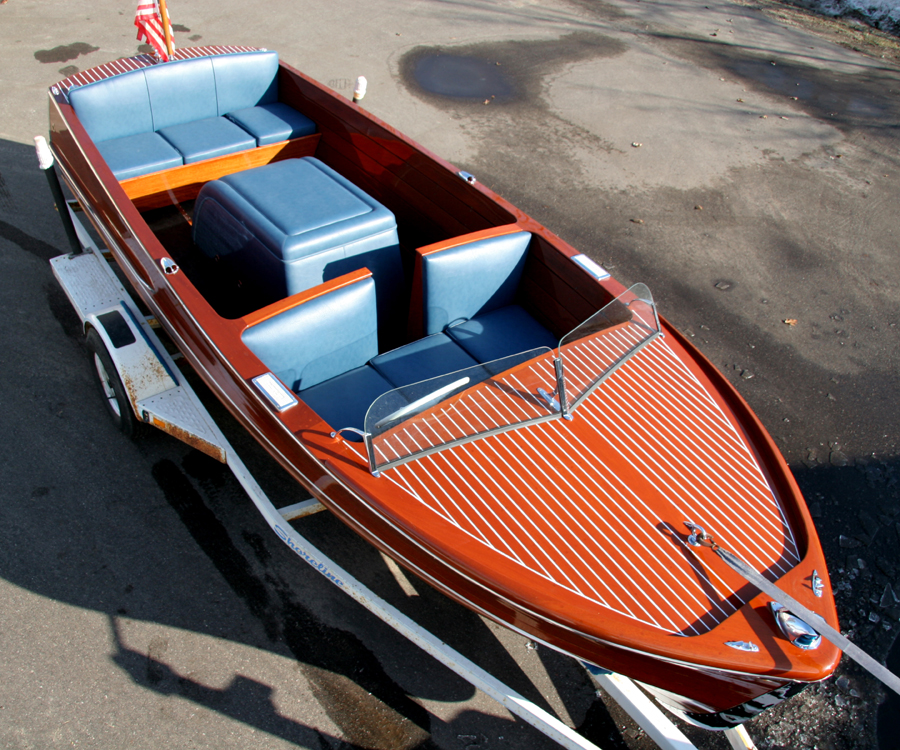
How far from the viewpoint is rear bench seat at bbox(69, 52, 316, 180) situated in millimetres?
3859

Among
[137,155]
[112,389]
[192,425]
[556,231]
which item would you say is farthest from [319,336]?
[556,231]

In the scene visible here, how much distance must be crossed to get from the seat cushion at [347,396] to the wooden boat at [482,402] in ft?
0.03

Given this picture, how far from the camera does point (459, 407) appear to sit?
2.39 meters

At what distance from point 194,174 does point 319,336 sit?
2027 mm

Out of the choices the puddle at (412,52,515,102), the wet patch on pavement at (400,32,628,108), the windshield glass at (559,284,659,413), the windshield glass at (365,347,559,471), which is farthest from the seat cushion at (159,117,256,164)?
the puddle at (412,52,515,102)

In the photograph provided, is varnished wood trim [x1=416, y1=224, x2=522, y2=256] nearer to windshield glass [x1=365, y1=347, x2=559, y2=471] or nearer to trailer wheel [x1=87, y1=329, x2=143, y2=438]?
windshield glass [x1=365, y1=347, x2=559, y2=471]

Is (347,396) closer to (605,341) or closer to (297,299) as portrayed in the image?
(297,299)

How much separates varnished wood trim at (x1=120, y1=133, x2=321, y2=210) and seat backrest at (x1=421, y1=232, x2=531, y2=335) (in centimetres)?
196

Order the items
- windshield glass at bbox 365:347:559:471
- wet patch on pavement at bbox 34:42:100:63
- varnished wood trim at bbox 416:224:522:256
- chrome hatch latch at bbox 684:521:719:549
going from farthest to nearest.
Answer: wet patch on pavement at bbox 34:42:100:63, varnished wood trim at bbox 416:224:522:256, windshield glass at bbox 365:347:559:471, chrome hatch latch at bbox 684:521:719:549

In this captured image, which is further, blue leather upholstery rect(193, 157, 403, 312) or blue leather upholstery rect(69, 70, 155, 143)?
blue leather upholstery rect(69, 70, 155, 143)

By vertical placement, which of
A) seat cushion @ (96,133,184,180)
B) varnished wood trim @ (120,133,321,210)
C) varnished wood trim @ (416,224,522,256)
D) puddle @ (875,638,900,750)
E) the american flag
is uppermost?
the american flag

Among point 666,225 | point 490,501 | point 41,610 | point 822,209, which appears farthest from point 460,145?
point 41,610

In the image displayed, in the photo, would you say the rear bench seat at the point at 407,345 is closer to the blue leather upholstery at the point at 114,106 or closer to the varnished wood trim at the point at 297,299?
the varnished wood trim at the point at 297,299

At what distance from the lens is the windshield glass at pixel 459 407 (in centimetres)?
224
